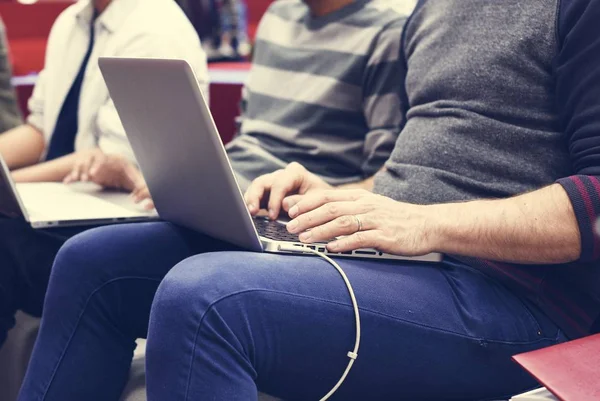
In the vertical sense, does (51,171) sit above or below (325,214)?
below

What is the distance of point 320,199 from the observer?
3.29 ft

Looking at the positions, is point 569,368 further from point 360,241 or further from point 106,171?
point 106,171

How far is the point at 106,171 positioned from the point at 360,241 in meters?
0.71

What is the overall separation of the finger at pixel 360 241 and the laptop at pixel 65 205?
0.50 metres

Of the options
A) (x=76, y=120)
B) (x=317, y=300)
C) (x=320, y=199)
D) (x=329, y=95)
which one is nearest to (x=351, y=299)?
(x=317, y=300)

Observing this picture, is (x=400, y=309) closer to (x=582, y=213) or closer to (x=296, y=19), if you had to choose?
(x=582, y=213)

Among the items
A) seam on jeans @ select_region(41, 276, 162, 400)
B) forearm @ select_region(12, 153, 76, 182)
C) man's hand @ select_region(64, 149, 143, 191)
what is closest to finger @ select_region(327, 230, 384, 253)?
seam on jeans @ select_region(41, 276, 162, 400)

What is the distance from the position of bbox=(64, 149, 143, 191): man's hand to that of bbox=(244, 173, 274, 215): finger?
363mm

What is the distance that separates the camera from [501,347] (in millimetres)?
990

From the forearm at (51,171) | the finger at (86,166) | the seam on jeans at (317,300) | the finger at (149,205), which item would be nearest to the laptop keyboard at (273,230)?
the seam on jeans at (317,300)

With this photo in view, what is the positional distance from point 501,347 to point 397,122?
546 millimetres

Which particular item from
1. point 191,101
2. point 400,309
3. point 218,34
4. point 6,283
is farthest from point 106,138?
point 218,34

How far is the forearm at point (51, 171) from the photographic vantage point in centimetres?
165

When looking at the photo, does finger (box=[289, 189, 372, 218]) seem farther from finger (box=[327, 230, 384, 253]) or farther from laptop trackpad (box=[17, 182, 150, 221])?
laptop trackpad (box=[17, 182, 150, 221])
